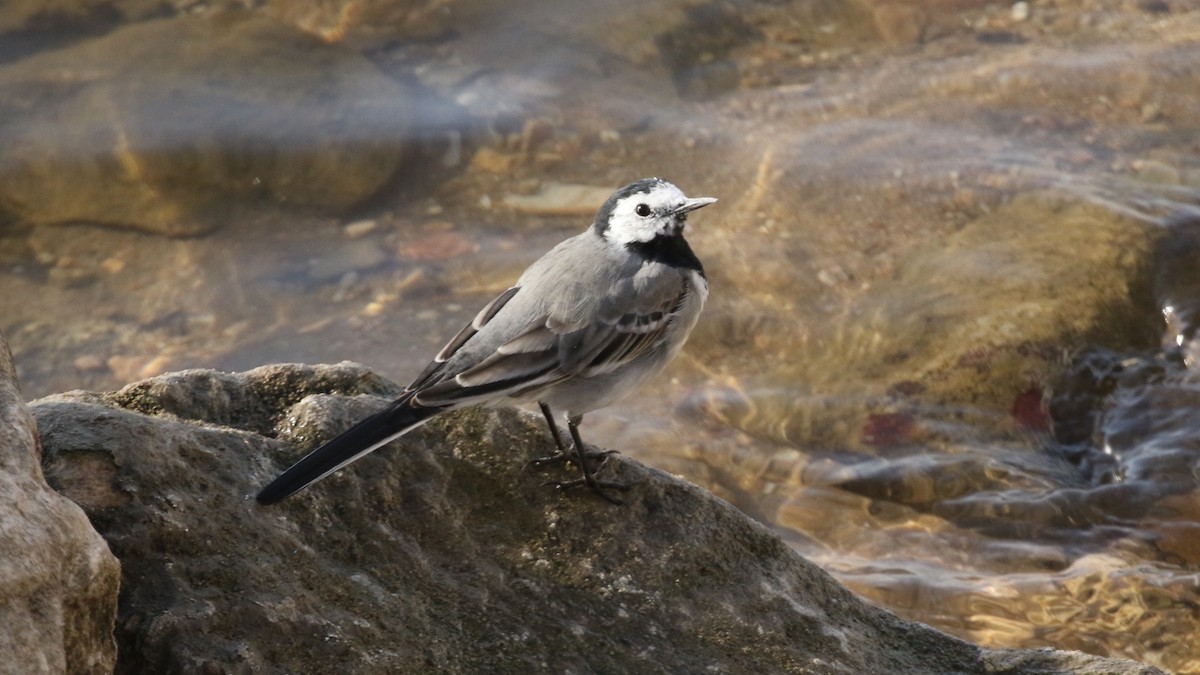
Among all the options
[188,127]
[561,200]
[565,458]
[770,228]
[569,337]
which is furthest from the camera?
[188,127]

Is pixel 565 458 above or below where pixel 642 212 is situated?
below

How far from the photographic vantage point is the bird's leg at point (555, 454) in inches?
163

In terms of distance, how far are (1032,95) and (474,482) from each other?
728 centimetres

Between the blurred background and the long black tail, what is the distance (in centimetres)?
316

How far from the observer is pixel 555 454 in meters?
4.36

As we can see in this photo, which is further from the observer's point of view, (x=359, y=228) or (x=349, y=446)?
(x=359, y=228)

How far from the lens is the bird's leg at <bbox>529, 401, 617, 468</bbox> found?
414cm

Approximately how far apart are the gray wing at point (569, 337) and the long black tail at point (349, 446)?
297 millimetres

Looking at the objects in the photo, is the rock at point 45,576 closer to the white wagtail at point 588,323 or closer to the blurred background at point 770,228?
the white wagtail at point 588,323

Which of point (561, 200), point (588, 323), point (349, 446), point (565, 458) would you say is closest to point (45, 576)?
point (349, 446)

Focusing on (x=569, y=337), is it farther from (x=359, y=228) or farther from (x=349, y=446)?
(x=359, y=228)

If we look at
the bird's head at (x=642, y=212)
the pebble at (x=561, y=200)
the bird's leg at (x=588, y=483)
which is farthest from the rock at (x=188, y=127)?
the bird's leg at (x=588, y=483)

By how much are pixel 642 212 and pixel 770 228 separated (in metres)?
3.86

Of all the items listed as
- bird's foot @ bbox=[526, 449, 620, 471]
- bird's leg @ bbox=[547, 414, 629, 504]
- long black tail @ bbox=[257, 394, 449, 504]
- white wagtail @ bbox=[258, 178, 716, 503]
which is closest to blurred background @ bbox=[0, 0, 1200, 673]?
white wagtail @ bbox=[258, 178, 716, 503]
